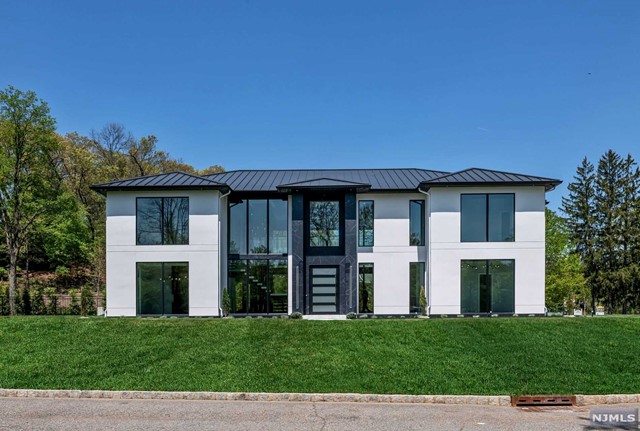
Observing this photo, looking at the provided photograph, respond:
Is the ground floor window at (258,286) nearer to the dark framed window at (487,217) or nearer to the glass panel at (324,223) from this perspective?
the glass panel at (324,223)

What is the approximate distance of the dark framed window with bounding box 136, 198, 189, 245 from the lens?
60.2ft

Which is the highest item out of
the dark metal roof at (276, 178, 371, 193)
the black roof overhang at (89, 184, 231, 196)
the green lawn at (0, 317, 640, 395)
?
the dark metal roof at (276, 178, 371, 193)

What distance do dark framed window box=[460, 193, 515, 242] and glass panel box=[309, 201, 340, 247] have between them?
5056mm

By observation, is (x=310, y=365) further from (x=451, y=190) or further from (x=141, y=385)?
(x=451, y=190)

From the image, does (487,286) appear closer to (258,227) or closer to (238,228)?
(258,227)

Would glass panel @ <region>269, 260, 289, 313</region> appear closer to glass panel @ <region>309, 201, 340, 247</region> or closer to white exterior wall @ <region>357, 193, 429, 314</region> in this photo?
glass panel @ <region>309, 201, 340, 247</region>

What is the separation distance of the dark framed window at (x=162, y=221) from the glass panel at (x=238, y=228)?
6.27 feet

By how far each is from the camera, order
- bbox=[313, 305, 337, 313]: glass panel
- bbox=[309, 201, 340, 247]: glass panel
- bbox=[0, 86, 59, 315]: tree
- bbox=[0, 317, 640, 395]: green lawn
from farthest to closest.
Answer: bbox=[0, 86, 59, 315]: tree → bbox=[309, 201, 340, 247]: glass panel → bbox=[313, 305, 337, 313]: glass panel → bbox=[0, 317, 640, 395]: green lawn

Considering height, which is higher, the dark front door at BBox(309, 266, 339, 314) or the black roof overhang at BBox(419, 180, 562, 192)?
the black roof overhang at BBox(419, 180, 562, 192)

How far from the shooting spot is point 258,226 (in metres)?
19.5

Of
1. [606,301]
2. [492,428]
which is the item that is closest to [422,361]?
[492,428]

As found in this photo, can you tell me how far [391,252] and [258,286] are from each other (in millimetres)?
5706

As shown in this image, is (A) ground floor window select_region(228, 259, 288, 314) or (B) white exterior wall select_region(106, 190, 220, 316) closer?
(B) white exterior wall select_region(106, 190, 220, 316)

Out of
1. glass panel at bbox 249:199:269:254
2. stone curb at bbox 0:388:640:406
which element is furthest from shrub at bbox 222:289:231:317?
stone curb at bbox 0:388:640:406
